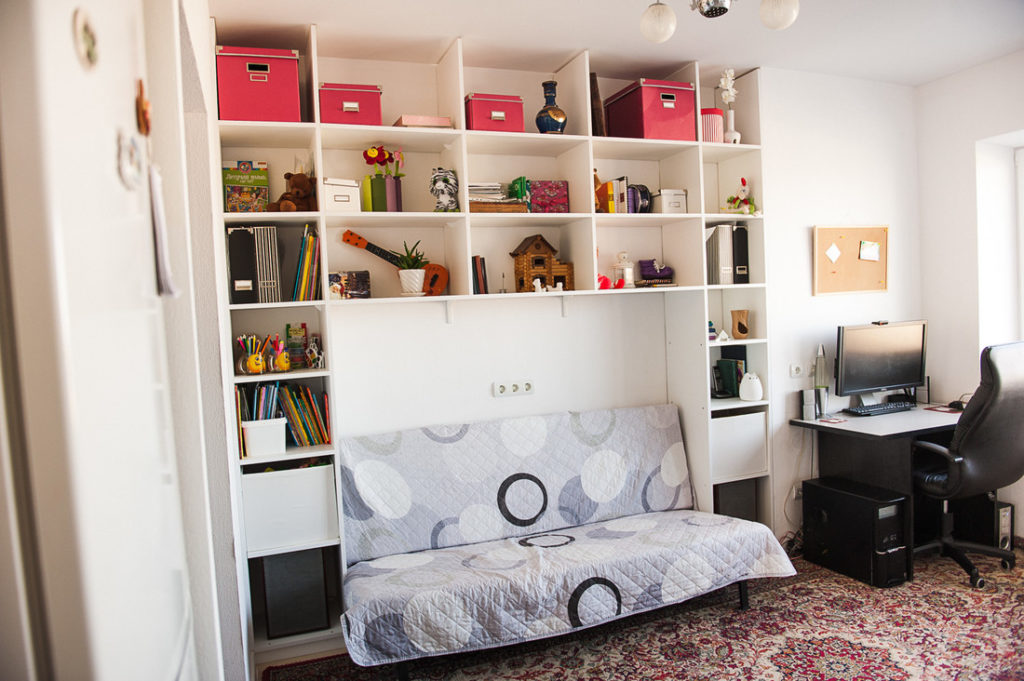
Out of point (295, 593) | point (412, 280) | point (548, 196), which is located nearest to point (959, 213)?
point (548, 196)

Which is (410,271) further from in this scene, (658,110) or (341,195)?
(658,110)

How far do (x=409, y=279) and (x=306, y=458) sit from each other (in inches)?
35.7

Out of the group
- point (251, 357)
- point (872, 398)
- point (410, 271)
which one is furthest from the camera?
point (872, 398)

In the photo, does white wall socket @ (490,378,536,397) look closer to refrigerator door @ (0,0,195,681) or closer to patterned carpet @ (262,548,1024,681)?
patterned carpet @ (262,548,1024,681)

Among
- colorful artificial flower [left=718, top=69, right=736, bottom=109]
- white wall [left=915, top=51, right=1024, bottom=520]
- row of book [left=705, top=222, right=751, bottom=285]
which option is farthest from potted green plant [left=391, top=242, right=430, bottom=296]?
white wall [left=915, top=51, right=1024, bottom=520]

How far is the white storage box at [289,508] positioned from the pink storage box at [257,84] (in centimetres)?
146

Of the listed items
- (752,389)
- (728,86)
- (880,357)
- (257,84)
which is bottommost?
(752,389)

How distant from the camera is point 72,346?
61cm

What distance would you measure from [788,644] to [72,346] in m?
2.93

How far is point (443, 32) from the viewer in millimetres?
2881

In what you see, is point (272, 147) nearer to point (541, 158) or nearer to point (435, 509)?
point (541, 158)

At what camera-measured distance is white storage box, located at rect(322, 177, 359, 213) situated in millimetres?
2832

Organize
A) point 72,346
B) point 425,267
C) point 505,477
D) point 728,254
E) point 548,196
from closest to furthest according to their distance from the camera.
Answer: point 72,346 → point 425,267 → point 505,477 → point 548,196 → point 728,254

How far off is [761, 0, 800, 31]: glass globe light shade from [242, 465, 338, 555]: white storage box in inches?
90.5
